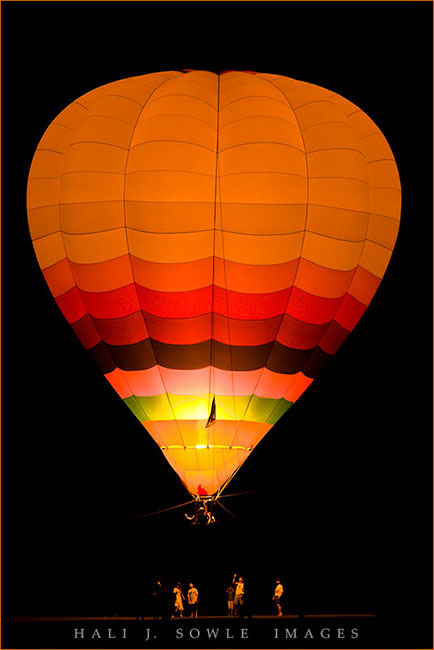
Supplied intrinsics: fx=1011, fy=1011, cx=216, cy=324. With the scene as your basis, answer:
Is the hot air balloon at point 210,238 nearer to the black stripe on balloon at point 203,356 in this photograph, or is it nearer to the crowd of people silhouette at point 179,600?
the black stripe on balloon at point 203,356

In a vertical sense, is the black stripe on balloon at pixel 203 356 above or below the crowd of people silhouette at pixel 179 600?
above

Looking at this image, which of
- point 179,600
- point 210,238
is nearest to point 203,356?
point 210,238

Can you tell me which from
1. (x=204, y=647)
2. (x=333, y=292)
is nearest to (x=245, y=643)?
(x=204, y=647)

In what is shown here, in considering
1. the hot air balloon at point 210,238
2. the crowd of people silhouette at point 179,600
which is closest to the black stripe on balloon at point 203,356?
the hot air balloon at point 210,238

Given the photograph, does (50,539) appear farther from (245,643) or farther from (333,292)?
(333,292)

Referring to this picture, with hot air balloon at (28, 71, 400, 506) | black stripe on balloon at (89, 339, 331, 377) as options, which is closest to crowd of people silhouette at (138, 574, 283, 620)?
hot air balloon at (28, 71, 400, 506)

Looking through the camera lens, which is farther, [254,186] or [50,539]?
[50,539]
